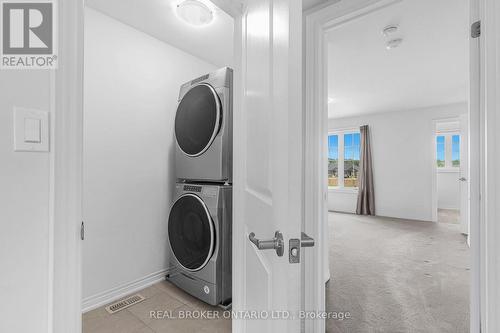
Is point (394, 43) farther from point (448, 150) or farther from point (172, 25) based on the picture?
point (448, 150)

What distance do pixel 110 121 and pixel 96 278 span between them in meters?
1.21

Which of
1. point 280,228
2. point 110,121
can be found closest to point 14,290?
point 280,228

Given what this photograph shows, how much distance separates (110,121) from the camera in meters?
1.85

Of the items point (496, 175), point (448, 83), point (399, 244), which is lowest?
point (399, 244)

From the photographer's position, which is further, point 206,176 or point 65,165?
point 206,176

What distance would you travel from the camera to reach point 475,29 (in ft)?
3.12

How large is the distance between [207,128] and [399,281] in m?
2.33

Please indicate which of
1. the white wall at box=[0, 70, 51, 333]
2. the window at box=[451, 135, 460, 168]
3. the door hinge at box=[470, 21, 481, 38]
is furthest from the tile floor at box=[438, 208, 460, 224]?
the white wall at box=[0, 70, 51, 333]

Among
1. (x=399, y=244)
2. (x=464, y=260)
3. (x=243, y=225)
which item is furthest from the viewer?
(x=399, y=244)

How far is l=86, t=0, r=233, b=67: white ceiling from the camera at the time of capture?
171 cm

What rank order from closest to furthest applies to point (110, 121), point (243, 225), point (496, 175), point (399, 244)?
point (496, 175)
point (243, 225)
point (110, 121)
point (399, 244)

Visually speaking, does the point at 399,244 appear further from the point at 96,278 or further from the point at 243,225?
the point at 96,278

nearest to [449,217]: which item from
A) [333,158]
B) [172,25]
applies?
[333,158]

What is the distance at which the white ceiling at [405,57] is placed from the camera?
6.01 feet
